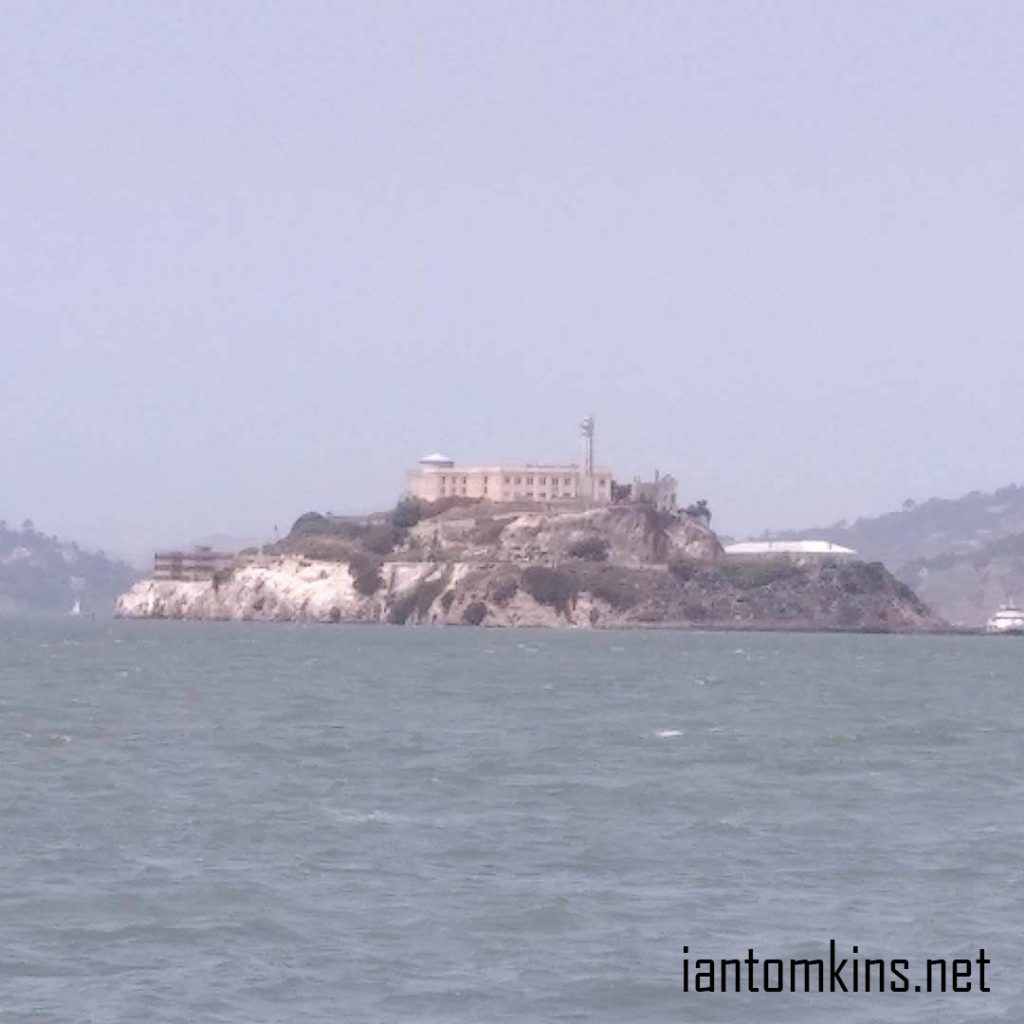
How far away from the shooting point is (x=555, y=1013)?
26391 mm

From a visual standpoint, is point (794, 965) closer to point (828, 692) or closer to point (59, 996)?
point (59, 996)

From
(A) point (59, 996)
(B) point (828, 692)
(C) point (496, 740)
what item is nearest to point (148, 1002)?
(A) point (59, 996)

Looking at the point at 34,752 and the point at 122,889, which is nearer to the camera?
the point at 122,889

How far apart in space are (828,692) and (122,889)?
64.3 meters

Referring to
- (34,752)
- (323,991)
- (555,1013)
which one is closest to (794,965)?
(555,1013)

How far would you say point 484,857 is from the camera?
37250 mm

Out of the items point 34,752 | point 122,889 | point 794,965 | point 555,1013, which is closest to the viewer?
point 555,1013

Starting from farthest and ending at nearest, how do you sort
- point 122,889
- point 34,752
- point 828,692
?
point 828,692 < point 34,752 < point 122,889

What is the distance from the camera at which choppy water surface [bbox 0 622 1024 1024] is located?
2742 cm

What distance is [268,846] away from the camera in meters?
38.6

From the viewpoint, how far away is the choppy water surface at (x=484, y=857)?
90.0ft

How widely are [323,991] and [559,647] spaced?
138420mm

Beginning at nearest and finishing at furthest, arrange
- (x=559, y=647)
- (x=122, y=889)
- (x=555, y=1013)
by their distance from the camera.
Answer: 1. (x=555, y=1013)
2. (x=122, y=889)
3. (x=559, y=647)

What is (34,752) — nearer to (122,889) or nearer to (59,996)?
(122,889)
